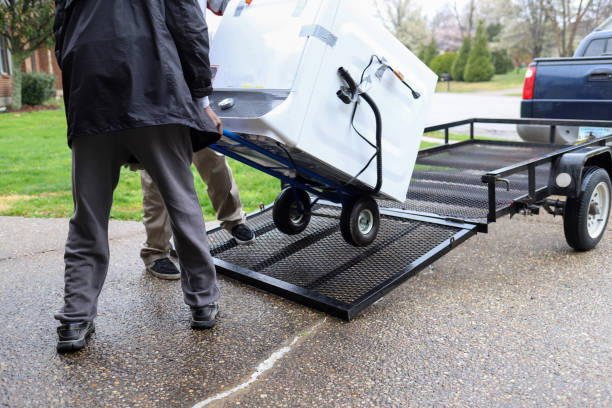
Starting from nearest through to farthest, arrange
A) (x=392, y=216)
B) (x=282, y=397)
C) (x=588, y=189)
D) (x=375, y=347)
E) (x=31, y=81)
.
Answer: (x=282, y=397) < (x=375, y=347) < (x=588, y=189) < (x=392, y=216) < (x=31, y=81)

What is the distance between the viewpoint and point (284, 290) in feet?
10.7

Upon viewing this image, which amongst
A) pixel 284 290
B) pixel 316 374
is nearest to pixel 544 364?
pixel 316 374

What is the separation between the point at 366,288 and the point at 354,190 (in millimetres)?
580

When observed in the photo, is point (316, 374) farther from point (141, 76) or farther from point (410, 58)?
point (410, 58)

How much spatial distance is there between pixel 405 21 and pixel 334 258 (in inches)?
1965

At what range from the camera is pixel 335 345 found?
275 centimetres

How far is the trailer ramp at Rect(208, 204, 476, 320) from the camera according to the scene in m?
3.18

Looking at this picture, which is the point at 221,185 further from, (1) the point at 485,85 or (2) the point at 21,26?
(1) the point at 485,85

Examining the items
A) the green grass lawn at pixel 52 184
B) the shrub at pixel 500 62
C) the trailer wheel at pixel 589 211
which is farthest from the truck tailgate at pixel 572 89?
the shrub at pixel 500 62

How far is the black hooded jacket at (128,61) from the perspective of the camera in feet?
7.70

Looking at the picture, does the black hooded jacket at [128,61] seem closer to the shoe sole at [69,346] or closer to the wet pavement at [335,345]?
the shoe sole at [69,346]

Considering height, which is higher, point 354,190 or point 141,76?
point 141,76

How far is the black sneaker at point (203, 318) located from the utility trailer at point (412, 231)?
488 mm

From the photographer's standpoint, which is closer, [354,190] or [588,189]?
[354,190]
